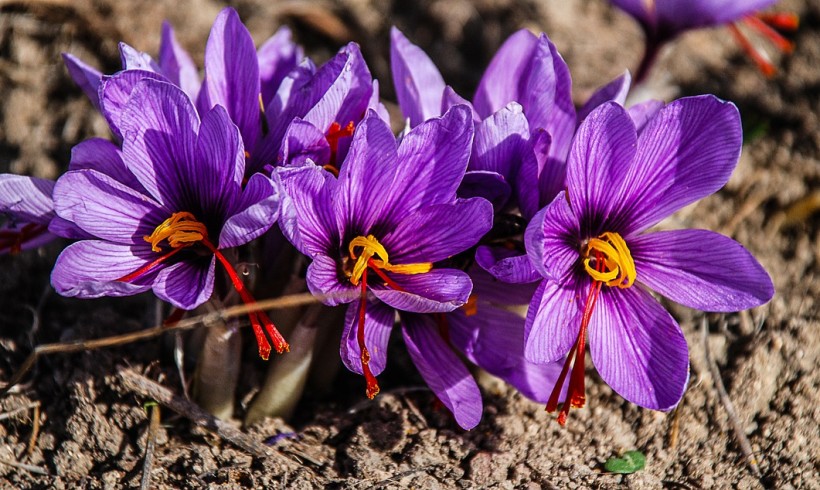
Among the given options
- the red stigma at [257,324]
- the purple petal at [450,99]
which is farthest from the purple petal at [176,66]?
the purple petal at [450,99]

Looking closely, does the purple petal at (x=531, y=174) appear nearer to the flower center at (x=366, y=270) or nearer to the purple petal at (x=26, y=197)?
the flower center at (x=366, y=270)

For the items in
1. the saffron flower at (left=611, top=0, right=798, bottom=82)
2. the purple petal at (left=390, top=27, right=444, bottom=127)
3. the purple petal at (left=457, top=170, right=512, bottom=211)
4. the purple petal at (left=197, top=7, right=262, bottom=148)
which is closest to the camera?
the purple petal at (left=457, top=170, right=512, bottom=211)

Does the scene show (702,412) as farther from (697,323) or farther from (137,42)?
(137,42)

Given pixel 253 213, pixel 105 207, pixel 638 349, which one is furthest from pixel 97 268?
pixel 638 349

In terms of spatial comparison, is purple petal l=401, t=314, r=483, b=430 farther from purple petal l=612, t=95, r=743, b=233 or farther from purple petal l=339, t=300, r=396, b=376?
purple petal l=612, t=95, r=743, b=233

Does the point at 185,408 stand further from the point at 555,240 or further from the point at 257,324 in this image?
the point at 555,240

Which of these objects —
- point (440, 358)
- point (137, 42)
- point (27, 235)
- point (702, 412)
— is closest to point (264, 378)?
point (440, 358)

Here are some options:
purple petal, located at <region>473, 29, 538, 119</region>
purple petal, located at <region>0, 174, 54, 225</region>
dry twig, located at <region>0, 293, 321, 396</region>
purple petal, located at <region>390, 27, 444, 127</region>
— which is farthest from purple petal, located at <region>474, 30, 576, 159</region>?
purple petal, located at <region>0, 174, 54, 225</region>
